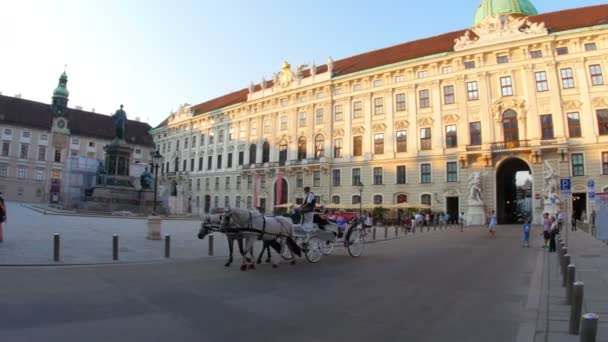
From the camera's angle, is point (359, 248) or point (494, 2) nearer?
point (359, 248)

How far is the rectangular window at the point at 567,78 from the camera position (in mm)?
37375

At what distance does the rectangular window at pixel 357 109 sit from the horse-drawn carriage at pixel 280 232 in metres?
36.2

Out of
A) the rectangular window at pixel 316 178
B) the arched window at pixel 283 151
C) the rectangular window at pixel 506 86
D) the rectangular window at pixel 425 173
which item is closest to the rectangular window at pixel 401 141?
the rectangular window at pixel 425 173

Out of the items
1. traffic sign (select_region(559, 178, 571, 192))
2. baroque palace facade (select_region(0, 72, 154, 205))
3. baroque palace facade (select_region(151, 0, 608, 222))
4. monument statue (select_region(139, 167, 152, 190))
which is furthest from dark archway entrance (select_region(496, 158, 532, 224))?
baroque palace facade (select_region(0, 72, 154, 205))

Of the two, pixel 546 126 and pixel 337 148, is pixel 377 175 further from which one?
pixel 546 126

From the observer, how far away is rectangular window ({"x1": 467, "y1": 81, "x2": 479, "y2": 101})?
41.3 meters

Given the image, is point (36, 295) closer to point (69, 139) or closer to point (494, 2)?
point (494, 2)

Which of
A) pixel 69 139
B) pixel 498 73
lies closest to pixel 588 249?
pixel 498 73

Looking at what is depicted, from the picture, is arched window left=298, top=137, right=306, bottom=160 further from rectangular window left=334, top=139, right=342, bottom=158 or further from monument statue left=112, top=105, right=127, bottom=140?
monument statue left=112, top=105, right=127, bottom=140

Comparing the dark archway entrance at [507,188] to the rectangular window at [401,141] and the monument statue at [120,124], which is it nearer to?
the rectangular window at [401,141]

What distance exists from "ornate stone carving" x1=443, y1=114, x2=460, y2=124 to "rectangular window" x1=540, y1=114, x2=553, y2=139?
7.73 metres

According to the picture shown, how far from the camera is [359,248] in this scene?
562 inches

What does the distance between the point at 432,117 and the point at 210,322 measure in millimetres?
41940

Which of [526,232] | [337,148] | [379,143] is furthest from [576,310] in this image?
[337,148]
